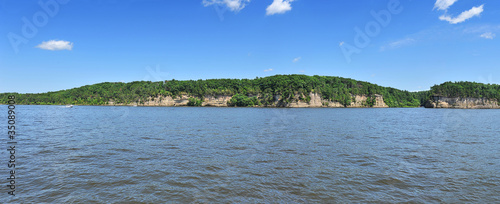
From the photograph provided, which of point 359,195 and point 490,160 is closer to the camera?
point 359,195

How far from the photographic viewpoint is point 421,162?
14.1 meters

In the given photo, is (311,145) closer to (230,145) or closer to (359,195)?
(230,145)

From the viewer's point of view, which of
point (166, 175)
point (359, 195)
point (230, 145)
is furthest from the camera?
point (230, 145)

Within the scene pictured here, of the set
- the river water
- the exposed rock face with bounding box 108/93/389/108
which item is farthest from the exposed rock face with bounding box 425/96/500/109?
the river water

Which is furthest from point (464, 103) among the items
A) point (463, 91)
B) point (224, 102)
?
point (224, 102)

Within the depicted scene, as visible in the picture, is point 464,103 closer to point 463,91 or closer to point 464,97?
point 464,97

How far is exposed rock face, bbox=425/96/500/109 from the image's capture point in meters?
190

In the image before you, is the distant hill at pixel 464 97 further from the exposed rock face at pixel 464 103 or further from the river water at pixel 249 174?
the river water at pixel 249 174

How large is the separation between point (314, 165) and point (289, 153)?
128 inches

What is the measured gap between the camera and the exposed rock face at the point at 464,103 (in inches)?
7466

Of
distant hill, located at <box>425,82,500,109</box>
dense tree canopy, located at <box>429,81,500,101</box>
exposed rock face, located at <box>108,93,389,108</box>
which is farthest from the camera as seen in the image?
distant hill, located at <box>425,82,500,109</box>

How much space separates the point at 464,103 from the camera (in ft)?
622

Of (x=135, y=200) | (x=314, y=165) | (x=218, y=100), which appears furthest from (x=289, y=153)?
(x=218, y=100)

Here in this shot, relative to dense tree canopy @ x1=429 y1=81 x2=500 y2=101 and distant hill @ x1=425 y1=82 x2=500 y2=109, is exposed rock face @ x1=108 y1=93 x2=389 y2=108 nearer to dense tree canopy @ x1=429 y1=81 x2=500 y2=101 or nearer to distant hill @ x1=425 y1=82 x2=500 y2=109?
distant hill @ x1=425 y1=82 x2=500 y2=109
